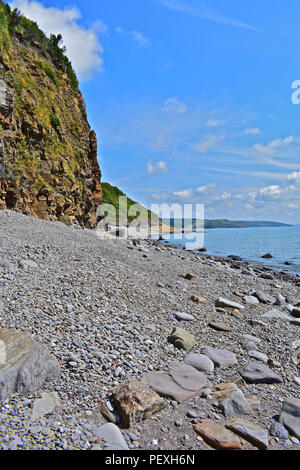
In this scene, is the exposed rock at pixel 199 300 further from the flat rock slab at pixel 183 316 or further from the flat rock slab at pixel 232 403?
the flat rock slab at pixel 232 403

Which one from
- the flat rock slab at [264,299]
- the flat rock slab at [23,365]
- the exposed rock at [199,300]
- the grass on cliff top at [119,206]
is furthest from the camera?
the grass on cliff top at [119,206]

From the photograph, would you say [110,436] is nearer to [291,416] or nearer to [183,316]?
[291,416]

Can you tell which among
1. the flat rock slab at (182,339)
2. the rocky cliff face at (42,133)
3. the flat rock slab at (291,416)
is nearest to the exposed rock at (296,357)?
the flat rock slab at (291,416)

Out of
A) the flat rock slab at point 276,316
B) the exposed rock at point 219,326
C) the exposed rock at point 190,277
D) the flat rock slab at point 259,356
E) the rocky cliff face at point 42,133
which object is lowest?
the flat rock slab at point 259,356

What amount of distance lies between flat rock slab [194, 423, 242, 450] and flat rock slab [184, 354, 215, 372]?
4.41ft

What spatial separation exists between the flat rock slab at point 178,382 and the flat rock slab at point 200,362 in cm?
20

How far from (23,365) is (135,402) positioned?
1484 millimetres

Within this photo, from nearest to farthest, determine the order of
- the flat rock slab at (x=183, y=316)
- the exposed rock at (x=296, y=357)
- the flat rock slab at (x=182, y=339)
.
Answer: the flat rock slab at (x=182, y=339) < the exposed rock at (x=296, y=357) < the flat rock slab at (x=183, y=316)

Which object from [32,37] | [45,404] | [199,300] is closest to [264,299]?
[199,300]

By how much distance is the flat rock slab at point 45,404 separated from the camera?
3.09 metres

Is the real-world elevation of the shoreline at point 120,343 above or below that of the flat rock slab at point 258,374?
above

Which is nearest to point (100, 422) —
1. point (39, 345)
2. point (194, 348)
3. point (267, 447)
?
point (39, 345)
